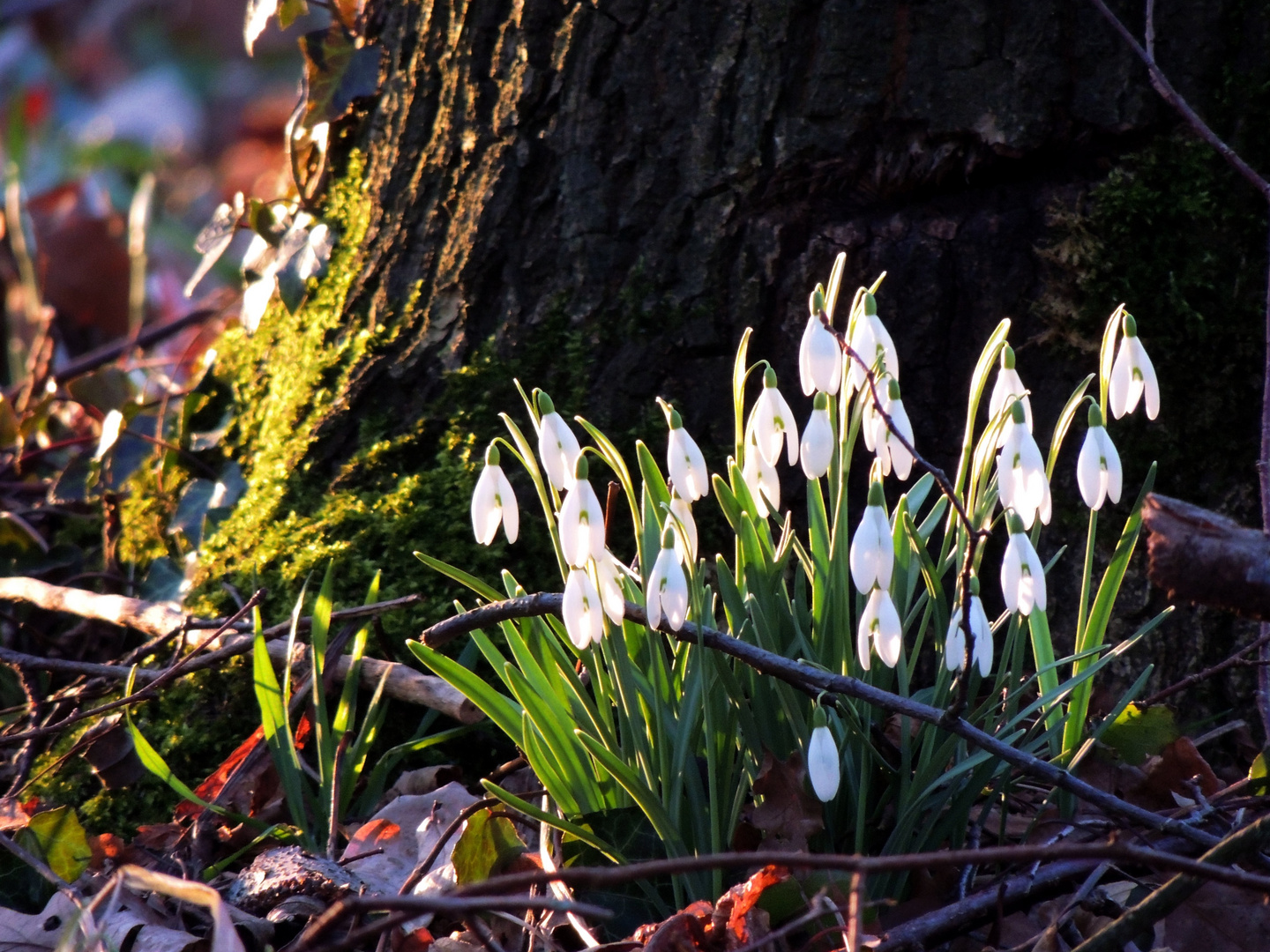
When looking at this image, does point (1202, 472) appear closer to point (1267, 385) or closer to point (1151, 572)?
point (1267, 385)

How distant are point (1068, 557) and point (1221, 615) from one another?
0.27m

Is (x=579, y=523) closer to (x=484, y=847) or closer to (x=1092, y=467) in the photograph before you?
(x=484, y=847)

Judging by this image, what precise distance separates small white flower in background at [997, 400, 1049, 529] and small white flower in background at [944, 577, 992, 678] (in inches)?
3.8

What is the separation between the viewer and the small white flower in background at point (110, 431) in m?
2.47

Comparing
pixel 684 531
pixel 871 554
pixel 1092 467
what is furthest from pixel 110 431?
pixel 1092 467

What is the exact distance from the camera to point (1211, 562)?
970 mm

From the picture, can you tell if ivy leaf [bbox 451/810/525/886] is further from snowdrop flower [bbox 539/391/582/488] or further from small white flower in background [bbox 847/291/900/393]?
small white flower in background [bbox 847/291/900/393]

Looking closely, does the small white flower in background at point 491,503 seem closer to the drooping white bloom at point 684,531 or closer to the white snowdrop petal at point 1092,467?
the drooping white bloom at point 684,531

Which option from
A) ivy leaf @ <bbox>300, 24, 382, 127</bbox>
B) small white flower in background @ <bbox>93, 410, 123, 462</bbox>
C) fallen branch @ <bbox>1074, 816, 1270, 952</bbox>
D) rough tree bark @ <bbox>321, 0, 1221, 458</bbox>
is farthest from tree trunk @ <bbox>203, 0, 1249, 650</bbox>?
fallen branch @ <bbox>1074, 816, 1270, 952</bbox>

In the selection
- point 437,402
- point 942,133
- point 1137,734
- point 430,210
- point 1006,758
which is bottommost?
point 1137,734

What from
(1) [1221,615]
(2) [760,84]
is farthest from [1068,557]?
(2) [760,84]

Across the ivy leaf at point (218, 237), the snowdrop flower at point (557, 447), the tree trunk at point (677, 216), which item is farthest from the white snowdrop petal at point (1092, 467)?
the ivy leaf at point (218, 237)

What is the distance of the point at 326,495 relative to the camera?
2064 mm

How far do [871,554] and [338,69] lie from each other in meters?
1.79
